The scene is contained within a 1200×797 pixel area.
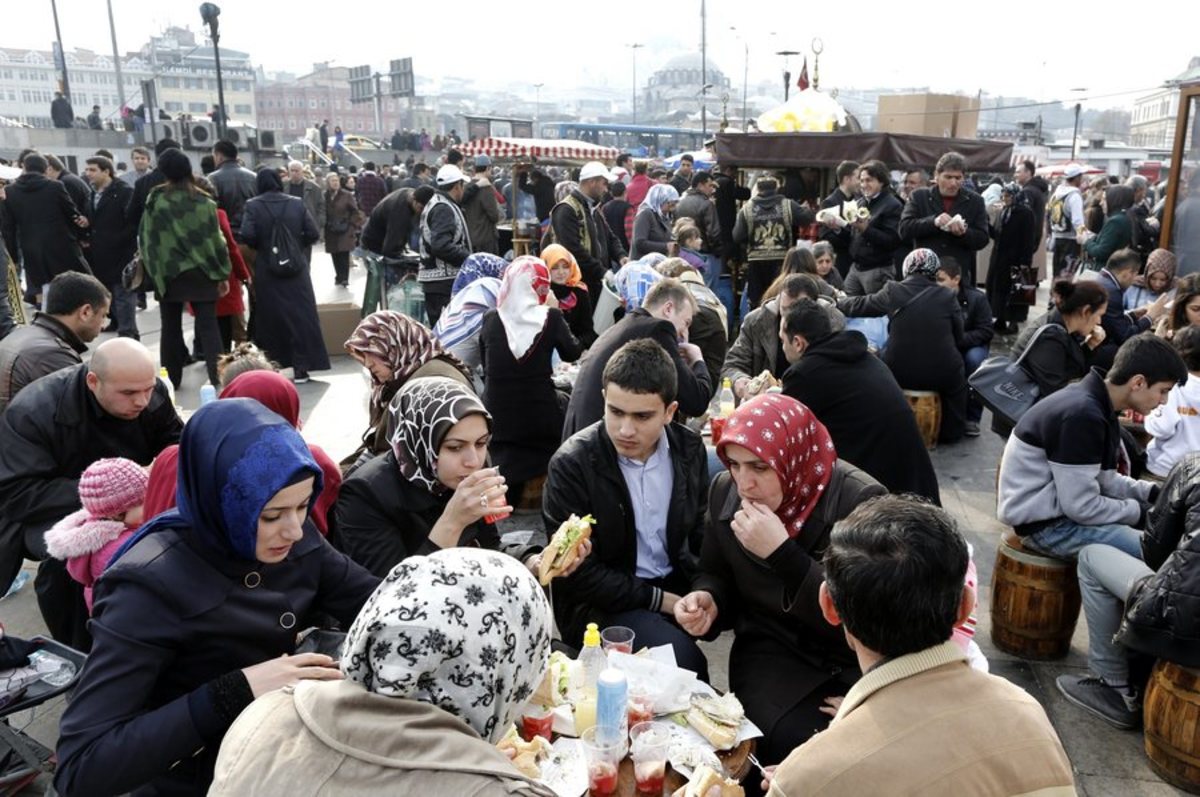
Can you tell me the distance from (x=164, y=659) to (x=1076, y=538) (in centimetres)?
377

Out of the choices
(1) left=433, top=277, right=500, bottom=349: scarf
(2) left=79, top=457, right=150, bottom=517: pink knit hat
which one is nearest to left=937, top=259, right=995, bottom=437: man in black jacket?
(1) left=433, top=277, right=500, bottom=349: scarf

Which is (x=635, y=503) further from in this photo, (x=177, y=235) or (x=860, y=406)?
(x=177, y=235)

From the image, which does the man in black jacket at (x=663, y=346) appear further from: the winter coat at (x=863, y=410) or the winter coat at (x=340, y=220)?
the winter coat at (x=340, y=220)

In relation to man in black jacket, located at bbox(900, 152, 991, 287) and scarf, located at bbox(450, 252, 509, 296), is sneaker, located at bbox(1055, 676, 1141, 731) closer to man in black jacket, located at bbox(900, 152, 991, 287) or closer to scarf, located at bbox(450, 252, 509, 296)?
scarf, located at bbox(450, 252, 509, 296)

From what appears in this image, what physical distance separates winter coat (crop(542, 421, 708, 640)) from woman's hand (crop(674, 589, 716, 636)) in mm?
272

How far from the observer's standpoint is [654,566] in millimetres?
→ 3512

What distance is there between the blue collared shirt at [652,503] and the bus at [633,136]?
37553mm

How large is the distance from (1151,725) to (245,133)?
2133cm

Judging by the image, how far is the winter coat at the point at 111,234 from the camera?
963 cm

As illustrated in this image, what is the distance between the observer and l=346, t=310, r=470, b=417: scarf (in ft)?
14.1

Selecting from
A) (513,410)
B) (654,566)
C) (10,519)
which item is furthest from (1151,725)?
(10,519)

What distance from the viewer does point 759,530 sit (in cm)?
279

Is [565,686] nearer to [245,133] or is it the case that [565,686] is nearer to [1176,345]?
[1176,345]

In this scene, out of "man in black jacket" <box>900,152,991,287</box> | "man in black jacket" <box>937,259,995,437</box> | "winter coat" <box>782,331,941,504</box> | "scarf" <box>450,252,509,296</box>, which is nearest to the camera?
"winter coat" <box>782,331,941,504</box>
